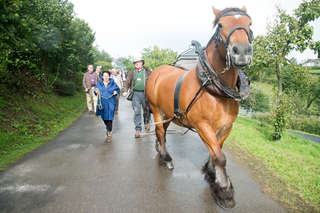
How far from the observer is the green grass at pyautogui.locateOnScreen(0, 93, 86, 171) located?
172 inches

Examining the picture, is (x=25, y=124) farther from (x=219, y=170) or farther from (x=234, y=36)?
(x=234, y=36)

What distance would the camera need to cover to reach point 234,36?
6.19 ft

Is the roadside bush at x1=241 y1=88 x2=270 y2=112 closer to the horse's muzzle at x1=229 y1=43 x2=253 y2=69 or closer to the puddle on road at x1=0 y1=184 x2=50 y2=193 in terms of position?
the horse's muzzle at x1=229 y1=43 x2=253 y2=69

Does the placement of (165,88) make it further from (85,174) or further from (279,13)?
(279,13)

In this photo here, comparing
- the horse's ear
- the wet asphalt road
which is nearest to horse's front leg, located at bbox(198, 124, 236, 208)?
the wet asphalt road

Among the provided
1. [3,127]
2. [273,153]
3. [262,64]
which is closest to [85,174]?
[3,127]

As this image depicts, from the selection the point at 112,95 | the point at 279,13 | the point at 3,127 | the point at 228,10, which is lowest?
Answer: the point at 3,127

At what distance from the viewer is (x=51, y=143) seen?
16.3 ft

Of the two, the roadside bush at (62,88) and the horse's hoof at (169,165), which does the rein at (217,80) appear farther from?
the roadside bush at (62,88)

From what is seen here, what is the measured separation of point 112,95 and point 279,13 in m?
7.20

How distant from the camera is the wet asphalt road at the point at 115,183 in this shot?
97.9 inches

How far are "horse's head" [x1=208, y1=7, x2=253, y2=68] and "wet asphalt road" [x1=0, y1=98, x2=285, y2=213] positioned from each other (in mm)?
1862

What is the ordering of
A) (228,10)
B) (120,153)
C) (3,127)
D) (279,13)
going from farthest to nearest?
(279,13) < (3,127) < (120,153) < (228,10)

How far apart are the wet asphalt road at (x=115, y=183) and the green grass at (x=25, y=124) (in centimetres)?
40
